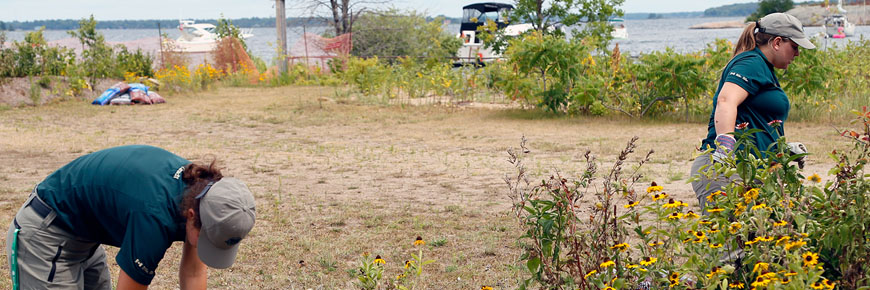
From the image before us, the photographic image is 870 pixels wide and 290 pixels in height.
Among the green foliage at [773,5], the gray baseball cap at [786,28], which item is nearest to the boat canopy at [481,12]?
the green foliage at [773,5]

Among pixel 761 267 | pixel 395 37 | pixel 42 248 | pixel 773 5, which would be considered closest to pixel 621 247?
pixel 761 267

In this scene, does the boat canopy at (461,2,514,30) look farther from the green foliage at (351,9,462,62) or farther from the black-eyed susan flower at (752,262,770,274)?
the black-eyed susan flower at (752,262,770,274)

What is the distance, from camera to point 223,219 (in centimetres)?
Result: 234

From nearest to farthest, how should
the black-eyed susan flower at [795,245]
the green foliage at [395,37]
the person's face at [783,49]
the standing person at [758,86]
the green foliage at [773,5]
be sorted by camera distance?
the black-eyed susan flower at [795,245], the standing person at [758,86], the person's face at [783,49], the green foliage at [395,37], the green foliage at [773,5]

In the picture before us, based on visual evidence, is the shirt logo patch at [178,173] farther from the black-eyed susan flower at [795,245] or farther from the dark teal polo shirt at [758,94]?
the dark teal polo shirt at [758,94]

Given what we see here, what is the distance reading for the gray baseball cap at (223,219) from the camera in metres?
2.34

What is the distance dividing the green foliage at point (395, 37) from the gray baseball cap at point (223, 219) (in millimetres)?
19071

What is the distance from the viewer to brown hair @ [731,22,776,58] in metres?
3.64

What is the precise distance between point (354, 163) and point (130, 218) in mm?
5936

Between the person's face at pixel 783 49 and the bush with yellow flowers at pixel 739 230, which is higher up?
the person's face at pixel 783 49

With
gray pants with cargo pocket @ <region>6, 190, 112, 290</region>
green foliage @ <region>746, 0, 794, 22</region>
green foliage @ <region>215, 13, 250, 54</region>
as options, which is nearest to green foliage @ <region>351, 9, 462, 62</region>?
green foliage @ <region>215, 13, 250, 54</region>

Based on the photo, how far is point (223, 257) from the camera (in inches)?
97.2

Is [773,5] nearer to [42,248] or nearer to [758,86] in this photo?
[758,86]

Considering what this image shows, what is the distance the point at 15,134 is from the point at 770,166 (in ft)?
34.1
